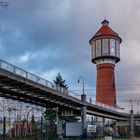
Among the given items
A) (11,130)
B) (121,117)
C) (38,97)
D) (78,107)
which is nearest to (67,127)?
(38,97)

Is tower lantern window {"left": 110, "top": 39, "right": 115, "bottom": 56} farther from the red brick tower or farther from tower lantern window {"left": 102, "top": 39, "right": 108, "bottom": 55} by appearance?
tower lantern window {"left": 102, "top": 39, "right": 108, "bottom": 55}

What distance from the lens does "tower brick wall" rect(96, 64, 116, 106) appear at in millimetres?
111706

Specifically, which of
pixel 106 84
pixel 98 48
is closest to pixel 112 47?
pixel 98 48

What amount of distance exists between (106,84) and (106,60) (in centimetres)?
620

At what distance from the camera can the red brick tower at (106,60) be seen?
11175cm

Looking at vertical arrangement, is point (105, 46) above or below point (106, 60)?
above

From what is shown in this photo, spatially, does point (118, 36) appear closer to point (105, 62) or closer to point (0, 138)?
point (105, 62)

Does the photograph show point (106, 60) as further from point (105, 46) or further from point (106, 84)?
point (106, 84)

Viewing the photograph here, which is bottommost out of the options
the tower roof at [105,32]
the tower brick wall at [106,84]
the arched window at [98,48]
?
the tower brick wall at [106,84]

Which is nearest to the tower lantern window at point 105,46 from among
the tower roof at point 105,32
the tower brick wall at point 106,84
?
the tower roof at point 105,32

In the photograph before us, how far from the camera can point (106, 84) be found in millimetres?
111812

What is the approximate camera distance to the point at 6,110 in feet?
215

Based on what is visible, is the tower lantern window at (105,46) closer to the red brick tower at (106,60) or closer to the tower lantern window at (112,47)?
the red brick tower at (106,60)

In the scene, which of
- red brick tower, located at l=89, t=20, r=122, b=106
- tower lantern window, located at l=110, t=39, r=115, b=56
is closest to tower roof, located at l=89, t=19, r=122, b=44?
red brick tower, located at l=89, t=20, r=122, b=106
